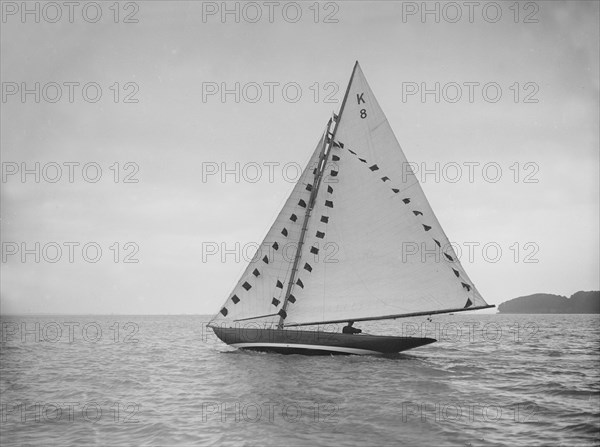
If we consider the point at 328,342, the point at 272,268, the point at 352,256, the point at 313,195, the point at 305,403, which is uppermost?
the point at 313,195

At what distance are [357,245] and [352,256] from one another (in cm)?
69

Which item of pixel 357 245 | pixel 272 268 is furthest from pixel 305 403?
pixel 272 268

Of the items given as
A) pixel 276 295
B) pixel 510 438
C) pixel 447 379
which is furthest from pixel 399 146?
pixel 510 438

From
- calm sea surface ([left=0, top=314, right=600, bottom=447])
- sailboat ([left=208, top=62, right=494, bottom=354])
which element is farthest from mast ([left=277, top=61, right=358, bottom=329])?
calm sea surface ([left=0, top=314, right=600, bottom=447])

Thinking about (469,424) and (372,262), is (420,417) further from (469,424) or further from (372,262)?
(372,262)

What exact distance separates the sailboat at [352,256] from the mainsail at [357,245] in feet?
0.19

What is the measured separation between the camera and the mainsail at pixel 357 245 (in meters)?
28.7

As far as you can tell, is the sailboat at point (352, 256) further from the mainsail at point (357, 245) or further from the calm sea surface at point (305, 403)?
the calm sea surface at point (305, 403)

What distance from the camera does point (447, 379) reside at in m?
23.0

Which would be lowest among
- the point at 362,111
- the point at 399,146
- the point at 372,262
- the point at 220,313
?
the point at 220,313

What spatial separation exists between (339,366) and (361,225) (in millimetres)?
8117

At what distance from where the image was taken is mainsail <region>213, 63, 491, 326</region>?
28688 mm

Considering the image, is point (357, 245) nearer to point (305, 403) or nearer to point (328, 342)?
point (328, 342)

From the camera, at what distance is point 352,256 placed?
3003cm
